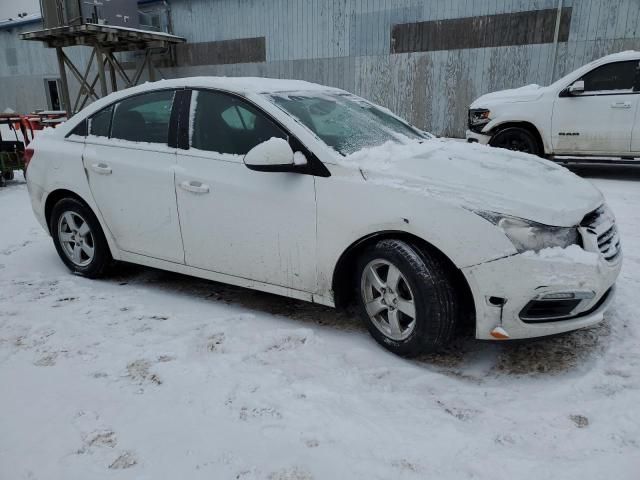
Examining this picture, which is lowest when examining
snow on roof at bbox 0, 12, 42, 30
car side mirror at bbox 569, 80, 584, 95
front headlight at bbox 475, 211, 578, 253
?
front headlight at bbox 475, 211, 578, 253

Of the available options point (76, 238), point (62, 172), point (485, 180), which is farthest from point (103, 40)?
point (485, 180)

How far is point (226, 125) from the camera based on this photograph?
3.24m

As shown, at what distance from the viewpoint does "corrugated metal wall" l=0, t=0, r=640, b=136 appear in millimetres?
10992

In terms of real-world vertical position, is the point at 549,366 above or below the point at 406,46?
below

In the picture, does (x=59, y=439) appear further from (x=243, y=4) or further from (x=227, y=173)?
(x=243, y=4)

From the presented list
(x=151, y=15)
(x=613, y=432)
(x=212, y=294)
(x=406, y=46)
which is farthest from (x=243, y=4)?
(x=613, y=432)

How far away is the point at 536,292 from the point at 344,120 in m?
1.71

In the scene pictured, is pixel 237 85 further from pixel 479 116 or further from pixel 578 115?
pixel 578 115

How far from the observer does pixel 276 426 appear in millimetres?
2195

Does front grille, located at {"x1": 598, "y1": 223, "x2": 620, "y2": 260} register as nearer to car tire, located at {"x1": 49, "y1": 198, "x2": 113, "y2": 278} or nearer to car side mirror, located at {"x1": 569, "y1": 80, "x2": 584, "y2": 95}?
car tire, located at {"x1": 49, "y1": 198, "x2": 113, "y2": 278}

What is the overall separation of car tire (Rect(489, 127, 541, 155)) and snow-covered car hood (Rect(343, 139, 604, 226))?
4.96m

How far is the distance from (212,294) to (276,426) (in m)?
1.71

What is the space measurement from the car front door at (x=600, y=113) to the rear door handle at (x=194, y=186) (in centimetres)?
631

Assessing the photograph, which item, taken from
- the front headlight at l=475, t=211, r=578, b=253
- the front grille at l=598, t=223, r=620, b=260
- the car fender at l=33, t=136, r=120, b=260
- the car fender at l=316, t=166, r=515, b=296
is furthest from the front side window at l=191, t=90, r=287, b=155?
the front grille at l=598, t=223, r=620, b=260
